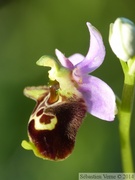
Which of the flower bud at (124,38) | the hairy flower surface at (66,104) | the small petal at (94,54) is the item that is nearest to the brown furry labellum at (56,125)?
the hairy flower surface at (66,104)

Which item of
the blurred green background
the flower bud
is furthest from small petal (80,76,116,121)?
the blurred green background

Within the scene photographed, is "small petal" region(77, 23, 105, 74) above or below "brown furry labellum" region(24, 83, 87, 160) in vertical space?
above

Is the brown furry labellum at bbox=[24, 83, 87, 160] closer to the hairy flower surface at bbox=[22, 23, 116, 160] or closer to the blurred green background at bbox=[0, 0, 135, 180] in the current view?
the hairy flower surface at bbox=[22, 23, 116, 160]

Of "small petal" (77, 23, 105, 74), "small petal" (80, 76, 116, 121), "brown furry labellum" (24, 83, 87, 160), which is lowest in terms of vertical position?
"brown furry labellum" (24, 83, 87, 160)

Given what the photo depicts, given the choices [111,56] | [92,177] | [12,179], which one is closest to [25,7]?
[111,56]

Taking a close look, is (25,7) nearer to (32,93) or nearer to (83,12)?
(83,12)

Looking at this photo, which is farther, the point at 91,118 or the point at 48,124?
the point at 91,118

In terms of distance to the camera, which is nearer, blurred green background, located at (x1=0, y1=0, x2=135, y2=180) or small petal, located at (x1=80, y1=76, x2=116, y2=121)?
small petal, located at (x1=80, y1=76, x2=116, y2=121)

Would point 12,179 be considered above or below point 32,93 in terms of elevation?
below
